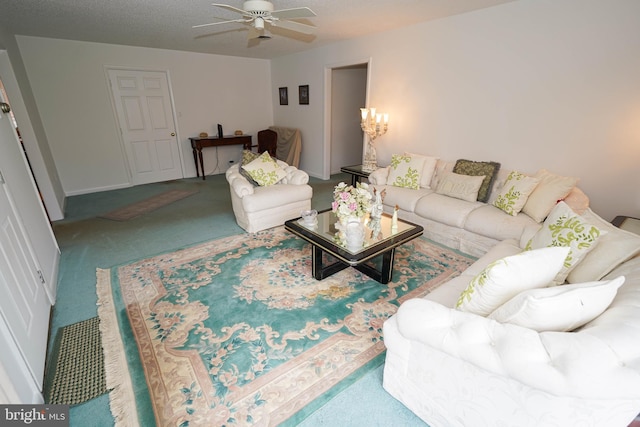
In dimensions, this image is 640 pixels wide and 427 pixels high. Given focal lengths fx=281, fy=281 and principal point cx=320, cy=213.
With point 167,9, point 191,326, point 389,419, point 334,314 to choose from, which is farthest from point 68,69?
point 389,419

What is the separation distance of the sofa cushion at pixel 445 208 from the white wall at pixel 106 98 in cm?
460

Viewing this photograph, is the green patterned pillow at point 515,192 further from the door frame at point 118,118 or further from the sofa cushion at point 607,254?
the door frame at point 118,118

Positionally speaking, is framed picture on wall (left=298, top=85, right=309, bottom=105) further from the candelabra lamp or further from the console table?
the candelabra lamp

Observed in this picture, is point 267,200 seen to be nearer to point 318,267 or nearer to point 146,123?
point 318,267

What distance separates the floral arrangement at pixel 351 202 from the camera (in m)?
2.18

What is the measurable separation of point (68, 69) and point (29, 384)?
4846mm

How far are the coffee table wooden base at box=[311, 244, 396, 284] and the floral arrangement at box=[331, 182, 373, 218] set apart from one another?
→ 14.1 inches

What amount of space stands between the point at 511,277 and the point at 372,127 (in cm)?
343

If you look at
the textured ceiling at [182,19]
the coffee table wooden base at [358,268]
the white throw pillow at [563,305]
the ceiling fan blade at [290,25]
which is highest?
the textured ceiling at [182,19]

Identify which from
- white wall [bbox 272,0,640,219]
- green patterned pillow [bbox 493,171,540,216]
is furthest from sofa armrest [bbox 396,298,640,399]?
white wall [bbox 272,0,640,219]

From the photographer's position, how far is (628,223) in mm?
2168

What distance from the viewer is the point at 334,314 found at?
2020mm

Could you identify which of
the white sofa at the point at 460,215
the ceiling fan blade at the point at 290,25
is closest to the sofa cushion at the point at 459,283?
the white sofa at the point at 460,215

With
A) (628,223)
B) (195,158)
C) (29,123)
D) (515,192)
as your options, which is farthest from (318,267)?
(195,158)
